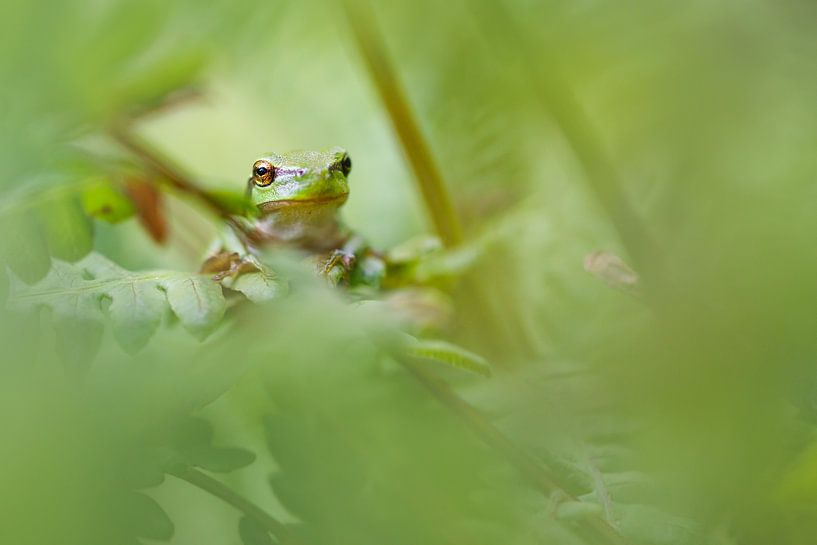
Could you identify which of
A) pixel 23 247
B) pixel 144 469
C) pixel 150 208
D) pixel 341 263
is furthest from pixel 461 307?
pixel 144 469

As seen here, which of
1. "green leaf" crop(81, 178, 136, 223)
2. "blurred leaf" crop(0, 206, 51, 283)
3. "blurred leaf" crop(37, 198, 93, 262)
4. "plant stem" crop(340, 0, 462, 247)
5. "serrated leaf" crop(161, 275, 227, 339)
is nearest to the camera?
"serrated leaf" crop(161, 275, 227, 339)

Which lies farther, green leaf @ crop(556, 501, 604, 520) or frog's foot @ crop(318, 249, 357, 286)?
frog's foot @ crop(318, 249, 357, 286)

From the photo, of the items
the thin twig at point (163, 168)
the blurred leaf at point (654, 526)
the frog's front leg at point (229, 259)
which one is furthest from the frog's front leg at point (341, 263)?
the blurred leaf at point (654, 526)

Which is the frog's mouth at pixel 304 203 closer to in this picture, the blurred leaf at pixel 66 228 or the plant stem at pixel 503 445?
the blurred leaf at pixel 66 228

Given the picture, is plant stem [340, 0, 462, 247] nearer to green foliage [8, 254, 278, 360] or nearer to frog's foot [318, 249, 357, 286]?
frog's foot [318, 249, 357, 286]

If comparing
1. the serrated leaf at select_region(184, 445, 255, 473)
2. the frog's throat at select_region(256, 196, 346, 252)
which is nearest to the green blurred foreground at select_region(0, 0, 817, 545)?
the serrated leaf at select_region(184, 445, 255, 473)

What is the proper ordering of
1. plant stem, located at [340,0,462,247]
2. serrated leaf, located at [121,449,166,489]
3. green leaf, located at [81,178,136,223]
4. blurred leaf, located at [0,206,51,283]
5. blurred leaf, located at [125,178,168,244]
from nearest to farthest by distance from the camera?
1. serrated leaf, located at [121,449,166,489]
2. blurred leaf, located at [0,206,51,283]
3. green leaf, located at [81,178,136,223]
4. blurred leaf, located at [125,178,168,244]
5. plant stem, located at [340,0,462,247]

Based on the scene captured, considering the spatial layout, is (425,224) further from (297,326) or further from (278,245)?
(297,326)

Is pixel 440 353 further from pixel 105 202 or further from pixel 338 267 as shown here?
pixel 105 202
